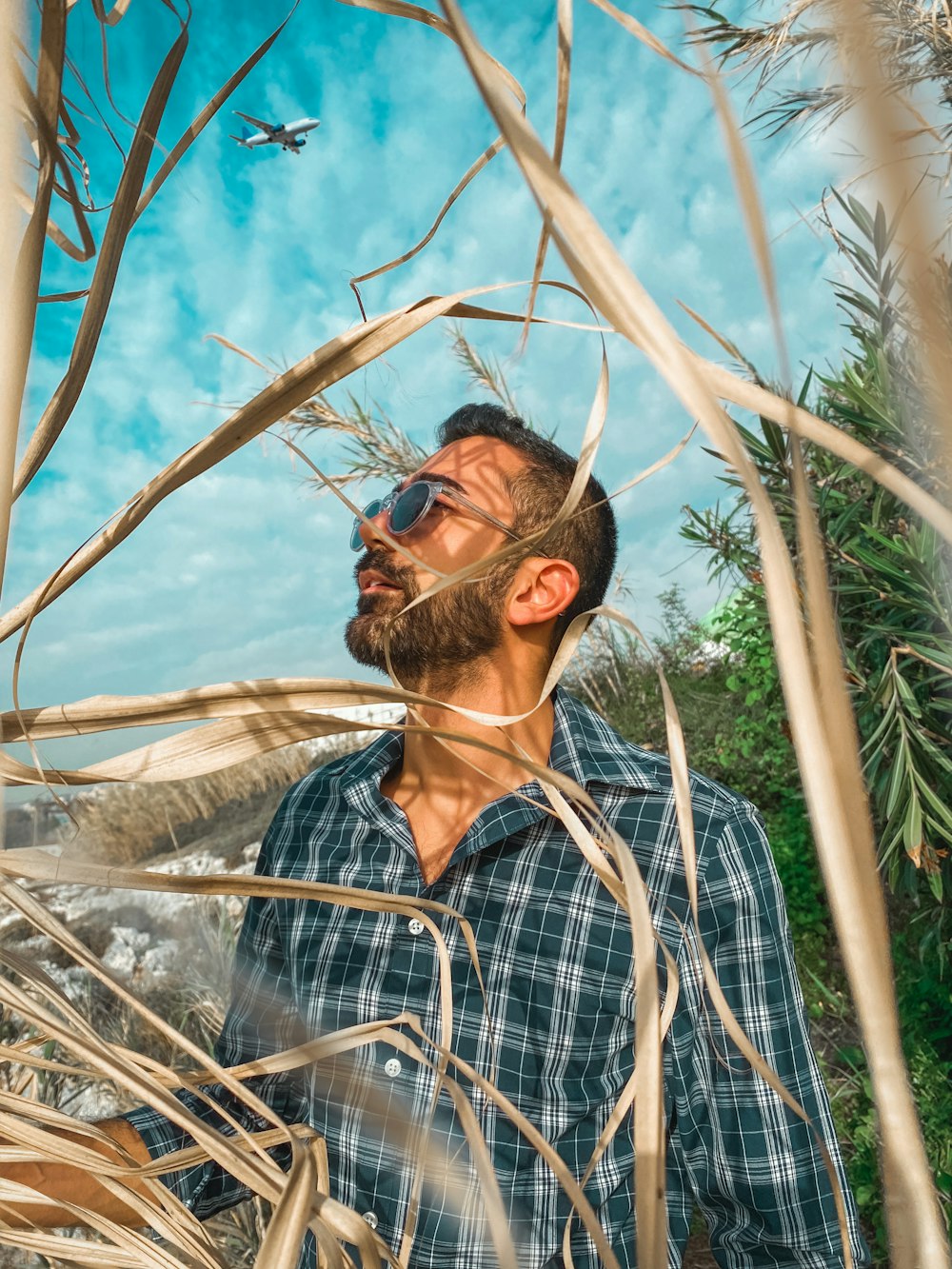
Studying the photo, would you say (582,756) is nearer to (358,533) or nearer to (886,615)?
(358,533)

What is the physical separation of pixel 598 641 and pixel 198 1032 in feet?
7.53

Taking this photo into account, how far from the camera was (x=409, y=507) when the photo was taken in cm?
157

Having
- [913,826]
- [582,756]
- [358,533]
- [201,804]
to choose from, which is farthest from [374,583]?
[201,804]

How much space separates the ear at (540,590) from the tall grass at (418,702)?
1.25m

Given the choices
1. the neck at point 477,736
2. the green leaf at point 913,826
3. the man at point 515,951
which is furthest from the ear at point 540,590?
the green leaf at point 913,826

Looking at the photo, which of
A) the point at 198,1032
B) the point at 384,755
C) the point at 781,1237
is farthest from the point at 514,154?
the point at 198,1032

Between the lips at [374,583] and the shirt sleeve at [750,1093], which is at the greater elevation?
the lips at [374,583]

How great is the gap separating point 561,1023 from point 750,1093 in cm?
26

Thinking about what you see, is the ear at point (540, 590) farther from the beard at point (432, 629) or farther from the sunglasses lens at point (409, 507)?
the sunglasses lens at point (409, 507)

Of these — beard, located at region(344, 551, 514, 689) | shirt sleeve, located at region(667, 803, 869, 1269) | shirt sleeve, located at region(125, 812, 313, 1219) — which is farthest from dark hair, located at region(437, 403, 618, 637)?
shirt sleeve, located at region(125, 812, 313, 1219)

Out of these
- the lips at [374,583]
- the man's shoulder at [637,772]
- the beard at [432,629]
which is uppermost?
the lips at [374,583]

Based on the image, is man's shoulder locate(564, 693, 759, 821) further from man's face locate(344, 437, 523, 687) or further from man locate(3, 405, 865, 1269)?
man's face locate(344, 437, 523, 687)

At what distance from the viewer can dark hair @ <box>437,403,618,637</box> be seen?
166cm

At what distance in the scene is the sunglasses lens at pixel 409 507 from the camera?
1561 millimetres
